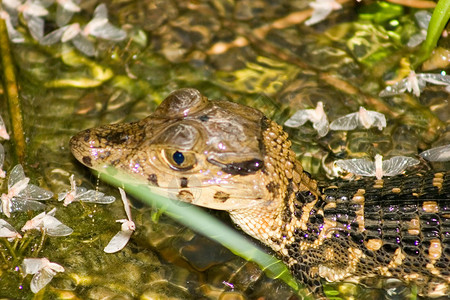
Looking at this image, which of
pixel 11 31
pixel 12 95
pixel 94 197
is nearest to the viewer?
pixel 94 197

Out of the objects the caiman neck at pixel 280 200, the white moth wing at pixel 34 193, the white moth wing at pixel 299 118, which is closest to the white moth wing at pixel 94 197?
the white moth wing at pixel 34 193

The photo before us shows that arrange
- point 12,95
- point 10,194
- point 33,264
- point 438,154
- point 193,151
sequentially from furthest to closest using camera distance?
1. point 12,95
2. point 438,154
3. point 10,194
4. point 33,264
5. point 193,151

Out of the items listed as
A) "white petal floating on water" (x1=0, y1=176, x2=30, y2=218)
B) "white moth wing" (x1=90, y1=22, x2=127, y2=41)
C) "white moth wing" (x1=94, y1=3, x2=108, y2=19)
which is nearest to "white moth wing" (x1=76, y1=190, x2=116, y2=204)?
"white petal floating on water" (x1=0, y1=176, x2=30, y2=218)

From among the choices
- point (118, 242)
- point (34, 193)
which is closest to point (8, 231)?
point (34, 193)

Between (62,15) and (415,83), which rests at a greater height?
(62,15)

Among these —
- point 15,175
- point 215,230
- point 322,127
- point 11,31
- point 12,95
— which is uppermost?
point 11,31

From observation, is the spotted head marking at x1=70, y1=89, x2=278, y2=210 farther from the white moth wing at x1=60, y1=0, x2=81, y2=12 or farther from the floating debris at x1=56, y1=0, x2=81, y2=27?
the white moth wing at x1=60, y1=0, x2=81, y2=12

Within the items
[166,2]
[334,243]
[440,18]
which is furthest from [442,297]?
[166,2]

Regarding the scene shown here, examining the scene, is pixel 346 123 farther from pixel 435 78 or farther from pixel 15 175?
pixel 15 175
